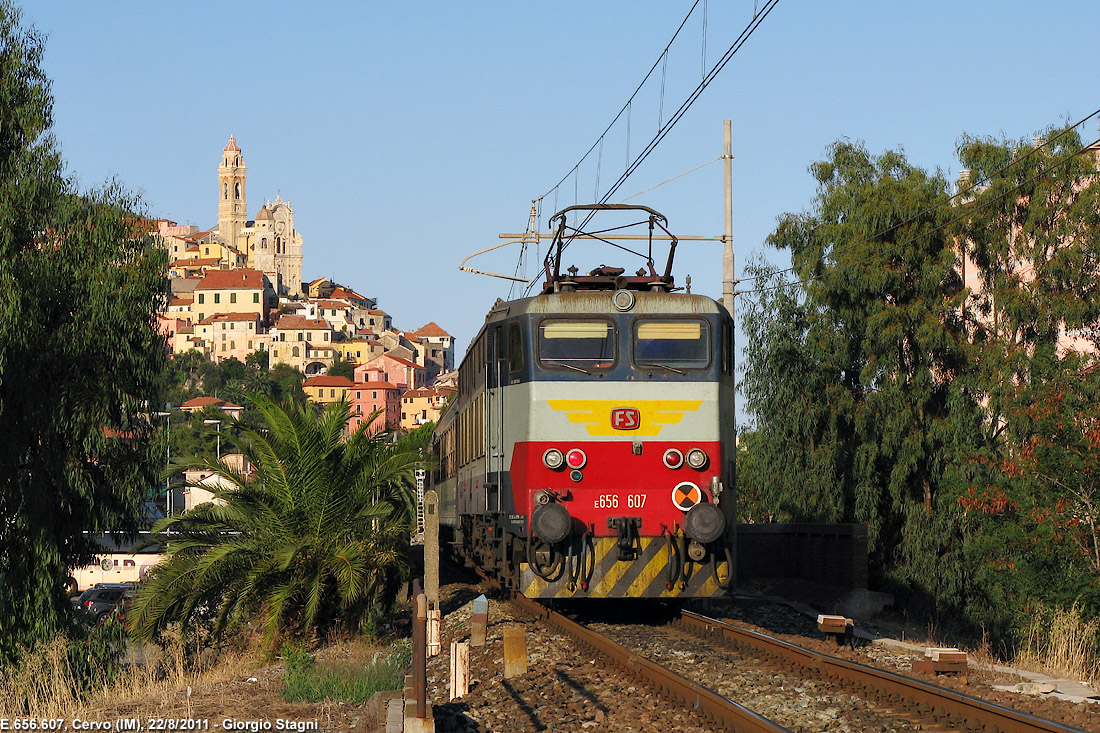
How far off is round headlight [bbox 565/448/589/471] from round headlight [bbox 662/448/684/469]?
1027 millimetres

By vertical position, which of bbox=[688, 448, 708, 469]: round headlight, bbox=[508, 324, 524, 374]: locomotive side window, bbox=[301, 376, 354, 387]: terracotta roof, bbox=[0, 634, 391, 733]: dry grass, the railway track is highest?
bbox=[301, 376, 354, 387]: terracotta roof

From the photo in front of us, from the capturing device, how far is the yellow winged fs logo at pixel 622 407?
52.0 feet

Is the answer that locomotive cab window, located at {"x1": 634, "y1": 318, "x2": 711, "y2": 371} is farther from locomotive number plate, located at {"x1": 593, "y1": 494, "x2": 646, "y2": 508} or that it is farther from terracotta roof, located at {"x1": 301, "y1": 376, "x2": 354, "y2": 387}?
terracotta roof, located at {"x1": 301, "y1": 376, "x2": 354, "y2": 387}

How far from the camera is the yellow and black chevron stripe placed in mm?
15680

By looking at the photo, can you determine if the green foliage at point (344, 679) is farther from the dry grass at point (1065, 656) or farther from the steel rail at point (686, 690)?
the dry grass at point (1065, 656)

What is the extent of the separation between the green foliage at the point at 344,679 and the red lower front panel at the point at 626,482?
251cm

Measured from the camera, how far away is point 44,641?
18.3 meters

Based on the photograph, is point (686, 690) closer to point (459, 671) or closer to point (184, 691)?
point (459, 671)

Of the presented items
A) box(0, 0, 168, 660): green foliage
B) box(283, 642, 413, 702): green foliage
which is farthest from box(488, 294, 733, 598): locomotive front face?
box(0, 0, 168, 660): green foliage

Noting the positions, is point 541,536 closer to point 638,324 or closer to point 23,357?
point 638,324

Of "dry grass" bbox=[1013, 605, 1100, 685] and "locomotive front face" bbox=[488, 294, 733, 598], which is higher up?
"locomotive front face" bbox=[488, 294, 733, 598]

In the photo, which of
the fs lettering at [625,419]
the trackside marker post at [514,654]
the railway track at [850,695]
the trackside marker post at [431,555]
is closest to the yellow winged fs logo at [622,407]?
the fs lettering at [625,419]

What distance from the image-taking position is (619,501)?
15812mm

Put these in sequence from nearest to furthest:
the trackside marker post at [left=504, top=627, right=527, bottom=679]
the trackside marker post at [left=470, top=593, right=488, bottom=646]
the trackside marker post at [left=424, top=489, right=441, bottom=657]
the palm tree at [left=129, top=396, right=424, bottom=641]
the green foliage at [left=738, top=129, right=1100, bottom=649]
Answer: the trackside marker post at [left=504, top=627, right=527, bottom=679] → the trackside marker post at [left=424, top=489, right=441, bottom=657] → the trackside marker post at [left=470, top=593, right=488, bottom=646] → the palm tree at [left=129, top=396, right=424, bottom=641] → the green foliage at [left=738, top=129, right=1100, bottom=649]
